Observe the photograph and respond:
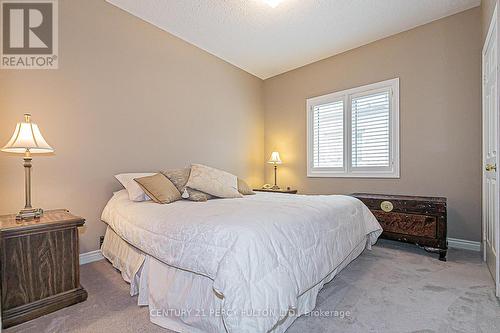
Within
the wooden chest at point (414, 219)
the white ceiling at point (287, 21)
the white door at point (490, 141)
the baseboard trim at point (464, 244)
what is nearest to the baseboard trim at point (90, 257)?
the white ceiling at point (287, 21)

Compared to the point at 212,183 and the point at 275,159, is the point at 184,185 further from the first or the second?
the point at 275,159

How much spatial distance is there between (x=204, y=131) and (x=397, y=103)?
2.74 meters

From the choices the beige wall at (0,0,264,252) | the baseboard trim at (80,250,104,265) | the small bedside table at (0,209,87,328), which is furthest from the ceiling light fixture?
the baseboard trim at (80,250,104,265)

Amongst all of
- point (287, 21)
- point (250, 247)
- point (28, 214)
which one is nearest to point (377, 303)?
point (250, 247)

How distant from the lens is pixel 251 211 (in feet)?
5.81

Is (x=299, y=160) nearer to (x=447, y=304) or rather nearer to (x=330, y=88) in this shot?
(x=330, y=88)

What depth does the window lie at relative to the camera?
352 centimetres

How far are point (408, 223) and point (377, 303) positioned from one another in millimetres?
1423

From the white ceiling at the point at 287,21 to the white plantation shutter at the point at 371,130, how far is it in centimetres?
85

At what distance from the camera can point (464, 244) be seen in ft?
9.77

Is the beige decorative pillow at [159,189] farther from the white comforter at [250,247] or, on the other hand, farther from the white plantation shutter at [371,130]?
the white plantation shutter at [371,130]

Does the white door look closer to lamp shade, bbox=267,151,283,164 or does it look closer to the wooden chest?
the wooden chest

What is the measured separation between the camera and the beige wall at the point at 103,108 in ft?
7.89

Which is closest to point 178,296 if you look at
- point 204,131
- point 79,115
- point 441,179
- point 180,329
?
point 180,329
